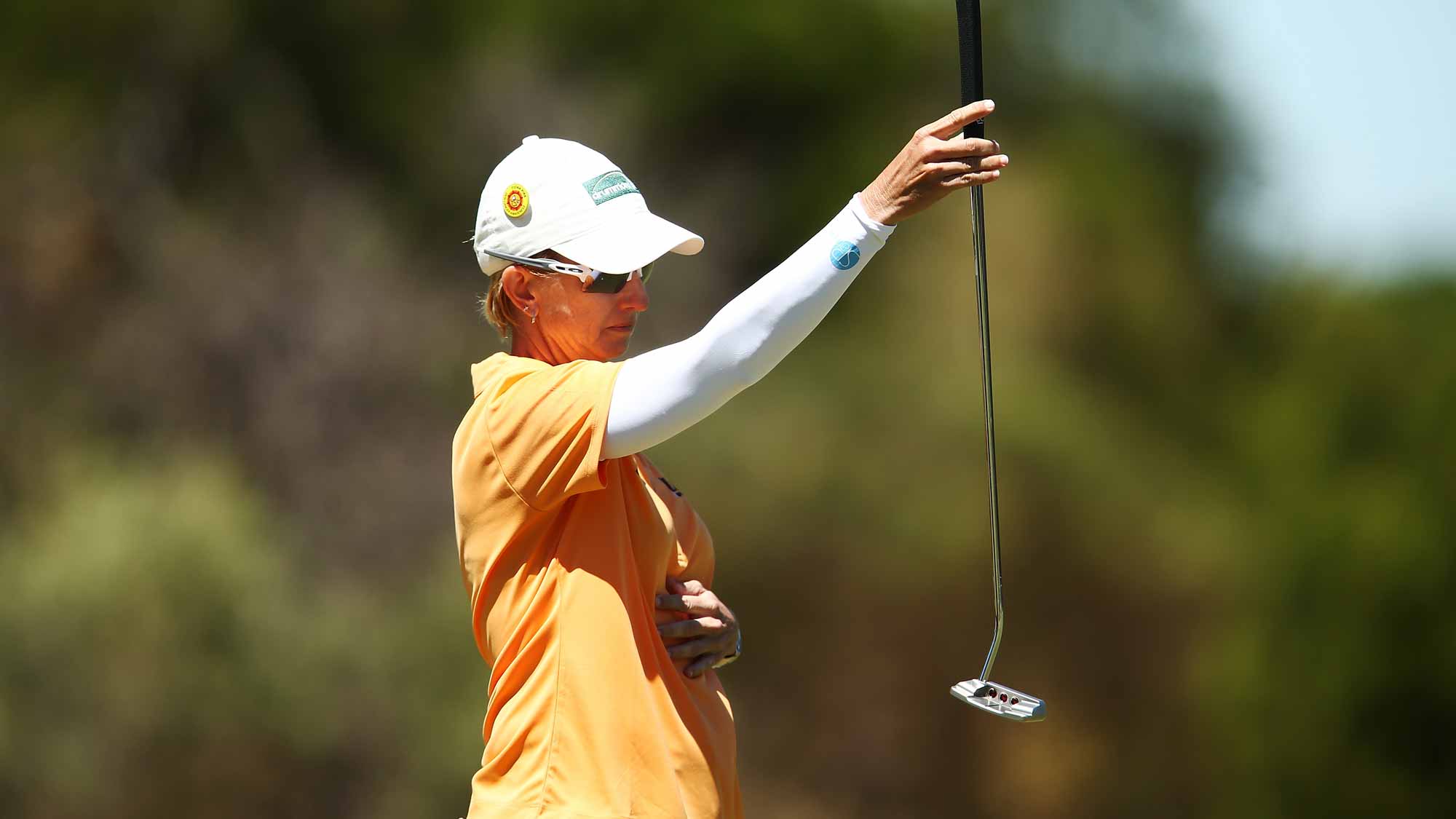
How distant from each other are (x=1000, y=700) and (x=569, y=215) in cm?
69

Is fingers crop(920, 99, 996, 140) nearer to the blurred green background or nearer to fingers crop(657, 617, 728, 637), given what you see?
fingers crop(657, 617, 728, 637)

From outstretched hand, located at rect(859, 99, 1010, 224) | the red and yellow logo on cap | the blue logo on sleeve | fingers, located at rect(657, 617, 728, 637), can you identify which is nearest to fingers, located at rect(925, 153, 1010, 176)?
outstretched hand, located at rect(859, 99, 1010, 224)

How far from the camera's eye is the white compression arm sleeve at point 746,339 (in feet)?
4.35

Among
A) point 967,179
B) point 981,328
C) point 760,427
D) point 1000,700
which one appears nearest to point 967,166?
point 967,179

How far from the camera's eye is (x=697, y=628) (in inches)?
61.1

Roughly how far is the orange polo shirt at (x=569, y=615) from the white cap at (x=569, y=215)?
0.40 ft

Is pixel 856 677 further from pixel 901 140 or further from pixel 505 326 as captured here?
pixel 505 326

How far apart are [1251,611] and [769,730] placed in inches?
51.9

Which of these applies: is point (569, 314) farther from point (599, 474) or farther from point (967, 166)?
point (967, 166)

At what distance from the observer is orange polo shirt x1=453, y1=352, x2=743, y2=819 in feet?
4.56

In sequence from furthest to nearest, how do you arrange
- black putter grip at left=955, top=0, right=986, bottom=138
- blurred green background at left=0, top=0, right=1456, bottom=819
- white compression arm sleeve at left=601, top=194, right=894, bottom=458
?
1. blurred green background at left=0, top=0, right=1456, bottom=819
2. black putter grip at left=955, top=0, right=986, bottom=138
3. white compression arm sleeve at left=601, top=194, right=894, bottom=458

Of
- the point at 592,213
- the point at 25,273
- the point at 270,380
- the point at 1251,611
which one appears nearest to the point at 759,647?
the point at 1251,611

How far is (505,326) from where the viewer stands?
5.23 feet

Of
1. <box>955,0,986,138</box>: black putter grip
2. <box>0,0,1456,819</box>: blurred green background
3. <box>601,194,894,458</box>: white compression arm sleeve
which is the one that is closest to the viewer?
<box>601,194,894,458</box>: white compression arm sleeve
